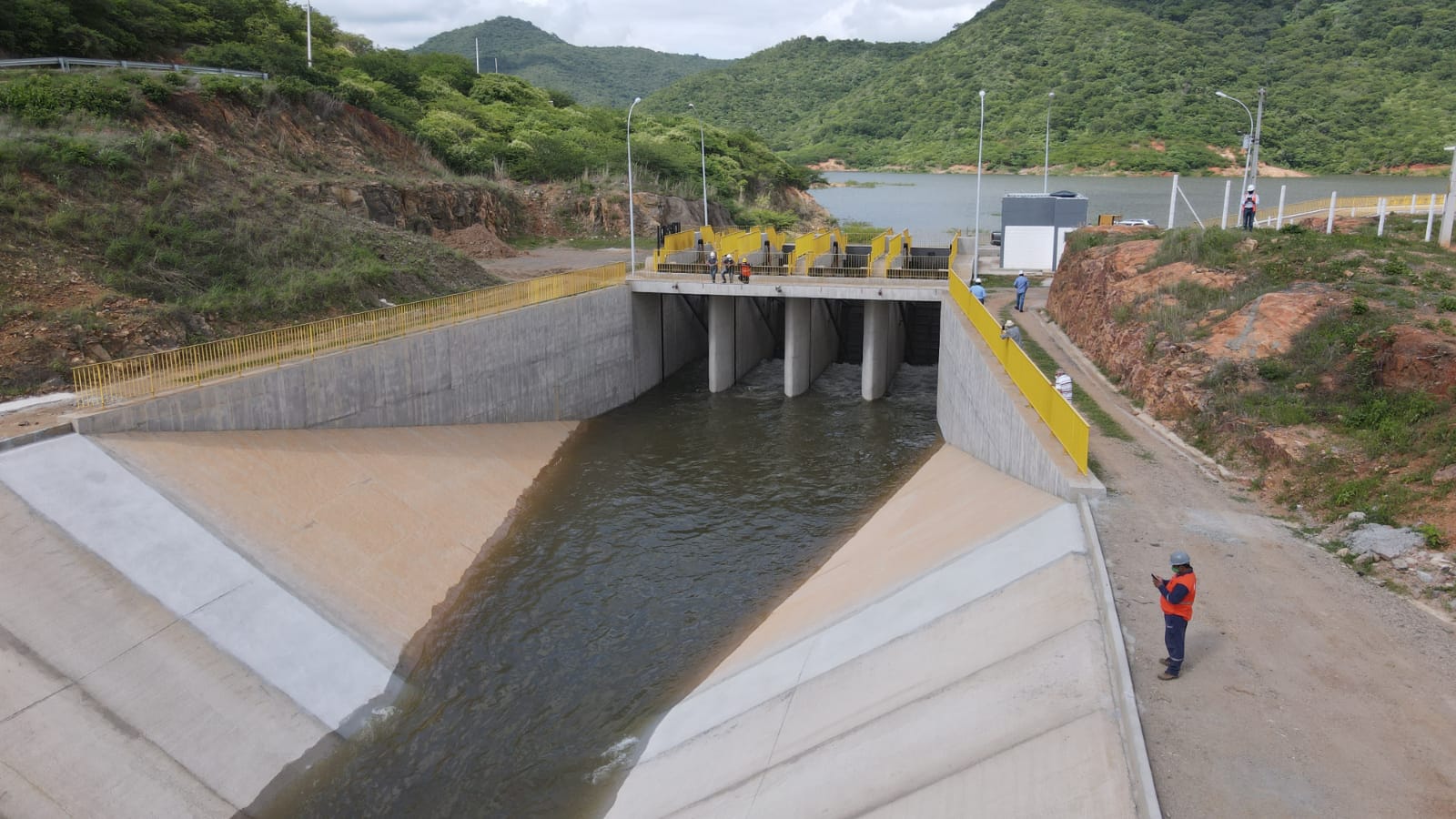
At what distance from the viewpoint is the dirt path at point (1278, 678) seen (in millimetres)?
8734

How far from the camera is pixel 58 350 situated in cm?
2062

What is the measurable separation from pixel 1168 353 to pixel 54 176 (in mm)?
29657

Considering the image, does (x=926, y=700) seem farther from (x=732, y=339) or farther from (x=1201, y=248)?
(x=732, y=339)

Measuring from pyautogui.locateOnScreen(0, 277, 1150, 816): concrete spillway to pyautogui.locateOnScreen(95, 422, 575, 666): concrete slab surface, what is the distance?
0.20 feet

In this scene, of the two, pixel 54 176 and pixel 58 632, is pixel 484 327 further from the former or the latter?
pixel 58 632

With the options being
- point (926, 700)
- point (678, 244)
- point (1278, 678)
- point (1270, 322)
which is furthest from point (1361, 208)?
point (926, 700)

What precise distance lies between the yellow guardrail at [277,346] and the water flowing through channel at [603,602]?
514cm

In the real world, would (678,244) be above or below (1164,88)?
below

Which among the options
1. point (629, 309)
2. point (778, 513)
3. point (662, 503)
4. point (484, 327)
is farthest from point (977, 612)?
point (629, 309)

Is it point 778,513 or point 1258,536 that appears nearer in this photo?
point 1258,536

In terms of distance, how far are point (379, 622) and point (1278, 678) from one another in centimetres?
1392

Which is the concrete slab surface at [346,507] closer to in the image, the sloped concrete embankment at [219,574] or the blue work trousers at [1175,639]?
the sloped concrete embankment at [219,574]

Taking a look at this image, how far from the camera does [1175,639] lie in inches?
413

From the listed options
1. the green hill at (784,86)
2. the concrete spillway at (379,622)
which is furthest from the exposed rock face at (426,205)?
the green hill at (784,86)
